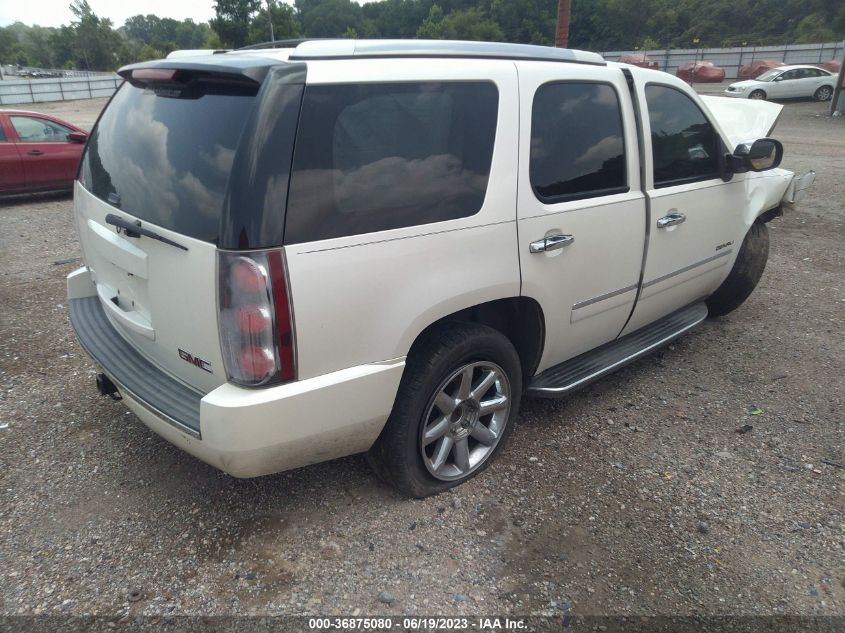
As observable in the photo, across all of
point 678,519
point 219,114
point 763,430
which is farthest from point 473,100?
point 763,430

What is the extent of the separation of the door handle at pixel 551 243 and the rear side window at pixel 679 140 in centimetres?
87

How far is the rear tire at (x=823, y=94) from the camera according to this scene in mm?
25688

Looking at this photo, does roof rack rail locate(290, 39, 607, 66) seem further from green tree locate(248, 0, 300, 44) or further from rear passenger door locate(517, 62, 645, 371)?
green tree locate(248, 0, 300, 44)

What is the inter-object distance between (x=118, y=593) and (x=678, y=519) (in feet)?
7.60

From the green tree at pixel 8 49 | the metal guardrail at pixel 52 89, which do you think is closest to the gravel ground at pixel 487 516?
the metal guardrail at pixel 52 89

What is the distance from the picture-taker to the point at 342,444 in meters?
2.40

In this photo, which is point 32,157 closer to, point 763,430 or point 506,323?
point 506,323

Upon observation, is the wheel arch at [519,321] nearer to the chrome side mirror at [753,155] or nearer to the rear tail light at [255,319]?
the rear tail light at [255,319]

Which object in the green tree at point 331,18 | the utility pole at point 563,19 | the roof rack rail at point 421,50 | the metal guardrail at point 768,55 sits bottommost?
the roof rack rail at point 421,50

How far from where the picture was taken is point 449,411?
2.71 meters

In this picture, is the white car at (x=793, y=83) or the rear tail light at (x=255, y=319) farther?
the white car at (x=793, y=83)

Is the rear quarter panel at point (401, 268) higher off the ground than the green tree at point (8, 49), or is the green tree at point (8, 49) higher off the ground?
the green tree at point (8, 49)

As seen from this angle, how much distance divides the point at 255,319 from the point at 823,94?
31.1 m

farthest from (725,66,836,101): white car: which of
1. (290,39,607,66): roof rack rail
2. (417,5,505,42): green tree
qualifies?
(417,5,505,42): green tree
